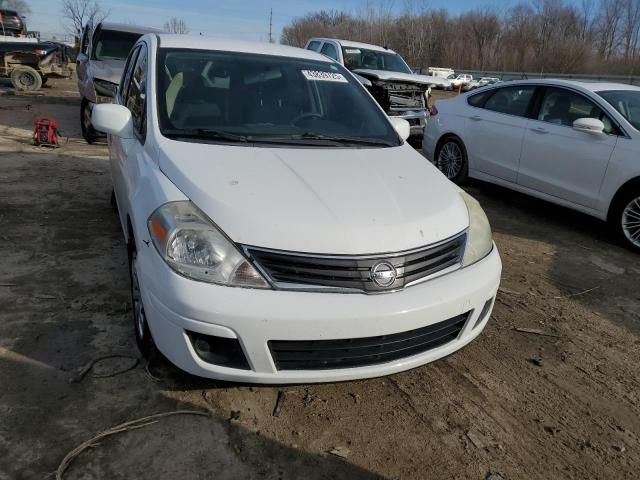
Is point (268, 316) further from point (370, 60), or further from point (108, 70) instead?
point (370, 60)

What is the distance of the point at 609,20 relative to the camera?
67.8 metres

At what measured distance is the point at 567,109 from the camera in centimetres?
573

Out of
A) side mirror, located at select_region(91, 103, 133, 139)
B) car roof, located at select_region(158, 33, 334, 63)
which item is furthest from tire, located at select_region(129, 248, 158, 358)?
car roof, located at select_region(158, 33, 334, 63)

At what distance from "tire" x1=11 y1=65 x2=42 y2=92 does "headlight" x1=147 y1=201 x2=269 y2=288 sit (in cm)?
1721

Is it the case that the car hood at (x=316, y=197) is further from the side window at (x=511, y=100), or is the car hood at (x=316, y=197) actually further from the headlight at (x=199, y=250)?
the side window at (x=511, y=100)

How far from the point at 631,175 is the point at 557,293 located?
5.68 ft

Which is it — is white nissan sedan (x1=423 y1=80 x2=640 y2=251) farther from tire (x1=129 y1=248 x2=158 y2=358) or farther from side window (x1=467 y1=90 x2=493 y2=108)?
tire (x1=129 y1=248 x2=158 y2=358)

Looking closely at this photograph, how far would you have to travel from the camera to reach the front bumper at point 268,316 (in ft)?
6.96

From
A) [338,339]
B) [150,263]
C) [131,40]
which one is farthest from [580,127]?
[131,40]

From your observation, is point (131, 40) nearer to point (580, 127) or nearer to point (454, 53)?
point (580, 127)

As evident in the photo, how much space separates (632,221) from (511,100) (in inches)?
82.9

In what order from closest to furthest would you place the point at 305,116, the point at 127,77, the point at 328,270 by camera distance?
the point at 328,270 < the point at 305,116 < the point at 127,77

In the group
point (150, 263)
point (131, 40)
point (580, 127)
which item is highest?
point (131, 40)

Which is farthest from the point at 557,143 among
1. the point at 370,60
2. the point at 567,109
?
the point at 370,60
